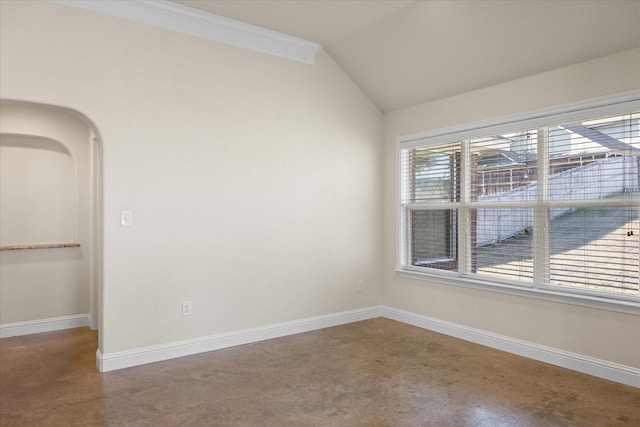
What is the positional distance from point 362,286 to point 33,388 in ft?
10.3

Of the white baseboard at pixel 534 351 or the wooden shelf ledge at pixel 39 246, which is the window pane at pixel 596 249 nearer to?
the white baseboard at pixel 534 351

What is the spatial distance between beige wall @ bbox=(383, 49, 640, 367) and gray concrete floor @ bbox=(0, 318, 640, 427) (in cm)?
26

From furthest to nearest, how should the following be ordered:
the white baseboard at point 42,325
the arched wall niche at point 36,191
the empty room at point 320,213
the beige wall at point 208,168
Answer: the arched wall niche at point 36,191, the white baseboard at point 42,325, the beige wall at point 208,168, the empty room at point 320,213

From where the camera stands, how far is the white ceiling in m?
2.94

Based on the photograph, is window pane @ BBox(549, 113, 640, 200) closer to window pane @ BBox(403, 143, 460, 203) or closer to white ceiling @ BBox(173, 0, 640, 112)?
white ceiling @ BBox(173, 0, 640, 112)

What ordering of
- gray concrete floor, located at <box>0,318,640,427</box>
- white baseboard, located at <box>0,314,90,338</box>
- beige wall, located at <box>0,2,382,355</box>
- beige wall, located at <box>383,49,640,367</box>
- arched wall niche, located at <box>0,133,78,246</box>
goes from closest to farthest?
gray concrete floor, located at <box>0,318,640,427</box>
beige wall, located at <box>383,49,640,367</box>
beige wall, located at <box>0,2,382,355</box>
white baseboard, located at <box>0,314,90,338</box>
arched wall niche, located at <box>0,133,78,246</box>

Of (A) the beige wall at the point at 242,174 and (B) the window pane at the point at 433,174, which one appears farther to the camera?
(B) the window pane at the point at 433,174

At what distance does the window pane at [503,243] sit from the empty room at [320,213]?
22 mm

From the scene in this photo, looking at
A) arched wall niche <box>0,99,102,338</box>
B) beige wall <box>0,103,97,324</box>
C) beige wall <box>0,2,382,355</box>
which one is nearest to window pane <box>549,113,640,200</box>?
beige wall <box>0,2,382,355</box>

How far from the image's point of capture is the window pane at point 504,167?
3.60 meters

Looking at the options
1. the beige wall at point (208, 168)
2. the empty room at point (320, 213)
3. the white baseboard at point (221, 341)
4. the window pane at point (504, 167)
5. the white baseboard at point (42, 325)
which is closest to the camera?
the empty room at point (320, 213)

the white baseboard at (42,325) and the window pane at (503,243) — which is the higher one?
the window pane at (503,243)

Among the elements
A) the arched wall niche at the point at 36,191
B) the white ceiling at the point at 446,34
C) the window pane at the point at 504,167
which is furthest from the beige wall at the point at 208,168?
the arched wall niche at the point at 36,191

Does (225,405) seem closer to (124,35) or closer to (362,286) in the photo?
(362,286)
